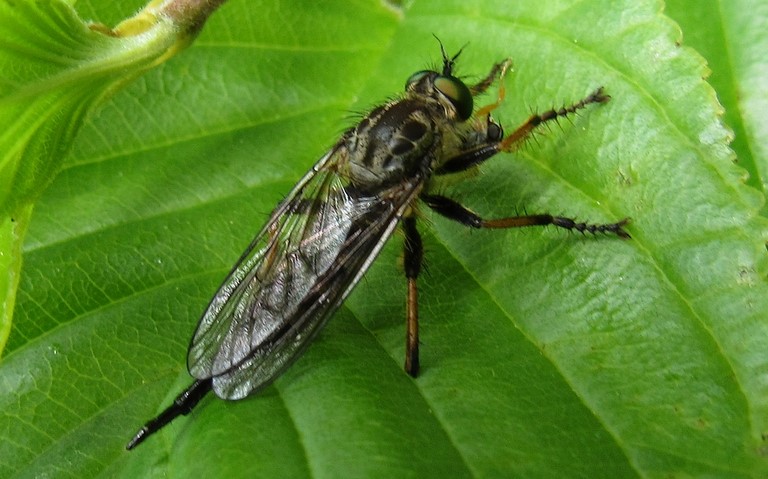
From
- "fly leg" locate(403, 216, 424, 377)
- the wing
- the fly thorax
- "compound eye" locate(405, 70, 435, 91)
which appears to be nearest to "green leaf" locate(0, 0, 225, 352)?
the wing

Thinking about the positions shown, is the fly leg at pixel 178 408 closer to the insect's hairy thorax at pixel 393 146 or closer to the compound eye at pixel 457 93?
the insect's hairy thorax at pixel 393 146

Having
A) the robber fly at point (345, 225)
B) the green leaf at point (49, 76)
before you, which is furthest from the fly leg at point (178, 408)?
the green leaf at point (49, 76)

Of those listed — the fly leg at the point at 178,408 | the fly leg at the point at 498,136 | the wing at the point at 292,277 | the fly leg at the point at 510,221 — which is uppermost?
the fly leg at the point at 498,136

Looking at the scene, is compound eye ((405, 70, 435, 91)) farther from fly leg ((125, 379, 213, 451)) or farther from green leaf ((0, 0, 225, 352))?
fly leg ((125, 379, 213, 451))

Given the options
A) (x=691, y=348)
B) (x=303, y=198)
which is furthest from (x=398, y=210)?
(x=691, y=348)

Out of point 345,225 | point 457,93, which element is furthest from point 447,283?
point 457,93

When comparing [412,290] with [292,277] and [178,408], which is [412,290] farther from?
[178,408]

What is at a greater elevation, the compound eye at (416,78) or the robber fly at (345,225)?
the compound eye at (416,78)
